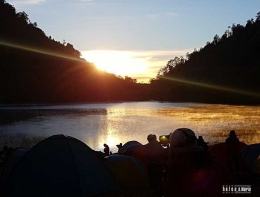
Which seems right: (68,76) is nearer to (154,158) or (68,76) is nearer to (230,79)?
(230,79)

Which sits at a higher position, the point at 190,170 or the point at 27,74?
the point at 27,74

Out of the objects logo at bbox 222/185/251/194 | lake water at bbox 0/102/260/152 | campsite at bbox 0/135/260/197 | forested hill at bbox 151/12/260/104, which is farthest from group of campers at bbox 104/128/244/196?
forested hill at bbox 151/12/260/104

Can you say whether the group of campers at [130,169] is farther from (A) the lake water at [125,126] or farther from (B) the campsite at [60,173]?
(A) the lake water at [125,126]

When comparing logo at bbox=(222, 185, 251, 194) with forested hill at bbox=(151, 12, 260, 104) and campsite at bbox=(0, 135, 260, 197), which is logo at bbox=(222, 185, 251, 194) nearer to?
campsite at bbox=(0, 135, 260, 197)

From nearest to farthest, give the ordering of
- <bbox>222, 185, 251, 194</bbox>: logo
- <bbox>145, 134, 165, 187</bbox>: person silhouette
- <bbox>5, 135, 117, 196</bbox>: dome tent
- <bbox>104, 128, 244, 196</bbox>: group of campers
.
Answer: <bbox>104, 128, 244, 196</bbox>: group of campers
<bbox>222, 185, 251, 194</bbox>: logo
<bbox>5, 135, 117, 196</bbox>: dome tent
<bbox>145, 134, 165, 187</bbox>: person silhouette

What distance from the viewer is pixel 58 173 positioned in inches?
362

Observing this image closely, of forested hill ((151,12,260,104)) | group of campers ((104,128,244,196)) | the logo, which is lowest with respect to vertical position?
the logo

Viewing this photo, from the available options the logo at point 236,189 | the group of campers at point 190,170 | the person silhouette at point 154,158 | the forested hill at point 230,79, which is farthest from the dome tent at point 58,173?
the forested hill at point 230,79

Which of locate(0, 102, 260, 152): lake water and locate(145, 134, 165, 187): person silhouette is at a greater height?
locate(145, 134, 165, 187): person silhouette

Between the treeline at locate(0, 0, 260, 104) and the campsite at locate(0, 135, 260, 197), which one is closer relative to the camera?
the campsite at locate(0, 135, 260, 197)

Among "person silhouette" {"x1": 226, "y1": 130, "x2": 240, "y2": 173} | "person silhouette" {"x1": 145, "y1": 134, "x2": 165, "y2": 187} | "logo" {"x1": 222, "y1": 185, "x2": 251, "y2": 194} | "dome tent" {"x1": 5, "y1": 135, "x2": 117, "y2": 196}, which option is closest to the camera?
"logo" {"x1": 222, "y1": 185, "x2": 251, "y2": 194}

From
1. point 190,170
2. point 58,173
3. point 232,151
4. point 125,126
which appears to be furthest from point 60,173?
point 125,126

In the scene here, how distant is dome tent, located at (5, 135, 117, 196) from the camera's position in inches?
359

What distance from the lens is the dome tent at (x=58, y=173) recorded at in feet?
29.9
